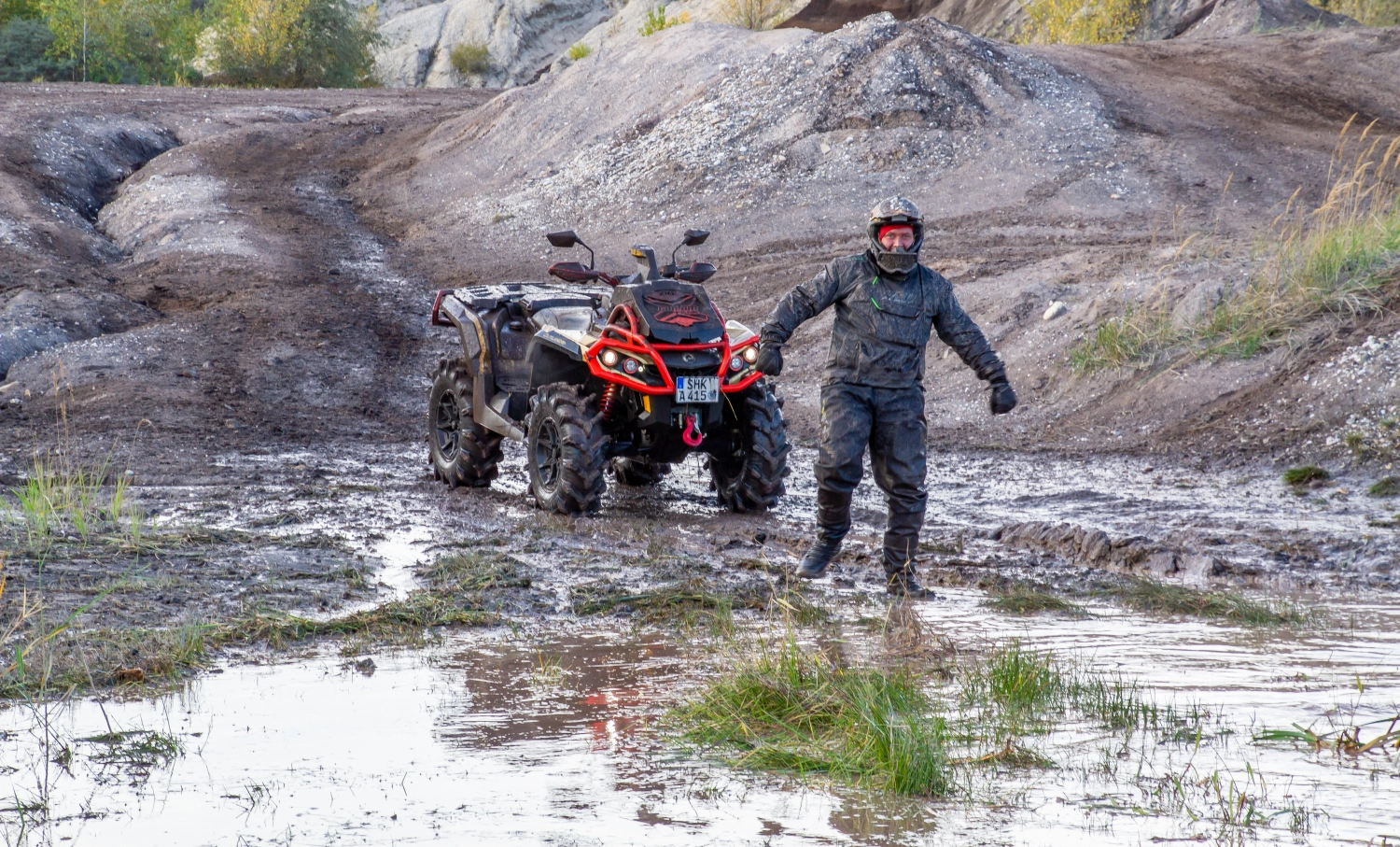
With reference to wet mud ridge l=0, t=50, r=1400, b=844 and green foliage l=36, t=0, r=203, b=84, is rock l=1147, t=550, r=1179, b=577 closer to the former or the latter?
wet mud ridge l=0, t=50, r=1400, b=844

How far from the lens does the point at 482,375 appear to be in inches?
381

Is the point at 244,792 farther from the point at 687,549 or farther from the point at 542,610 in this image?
the point at 687,549

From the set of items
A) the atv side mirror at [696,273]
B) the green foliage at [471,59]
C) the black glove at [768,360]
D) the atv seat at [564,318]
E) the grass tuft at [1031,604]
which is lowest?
the grass tuft at [1031,604]

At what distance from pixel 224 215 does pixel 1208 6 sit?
2696cm

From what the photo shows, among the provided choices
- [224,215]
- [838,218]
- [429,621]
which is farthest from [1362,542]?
[224,215]

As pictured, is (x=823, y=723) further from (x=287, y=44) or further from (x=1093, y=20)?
(x=287, y=44)

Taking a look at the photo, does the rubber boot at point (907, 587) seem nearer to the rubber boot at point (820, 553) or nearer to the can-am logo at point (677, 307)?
the rubber boot at point (820, 553)

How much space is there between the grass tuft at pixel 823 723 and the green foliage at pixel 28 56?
147ft

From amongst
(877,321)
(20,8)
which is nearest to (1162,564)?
(877,321)

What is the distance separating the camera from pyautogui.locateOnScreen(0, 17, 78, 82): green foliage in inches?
1703

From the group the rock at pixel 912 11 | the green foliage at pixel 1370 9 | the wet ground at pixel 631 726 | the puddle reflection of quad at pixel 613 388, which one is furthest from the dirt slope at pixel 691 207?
the rock at pixel 912 11

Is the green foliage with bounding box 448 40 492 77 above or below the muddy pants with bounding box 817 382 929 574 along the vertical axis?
above

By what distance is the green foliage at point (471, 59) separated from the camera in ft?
188

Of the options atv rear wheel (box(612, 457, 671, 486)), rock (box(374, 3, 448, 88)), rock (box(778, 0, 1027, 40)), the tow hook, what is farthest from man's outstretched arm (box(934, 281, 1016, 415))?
rock (box(374, 3, 448, 88))
